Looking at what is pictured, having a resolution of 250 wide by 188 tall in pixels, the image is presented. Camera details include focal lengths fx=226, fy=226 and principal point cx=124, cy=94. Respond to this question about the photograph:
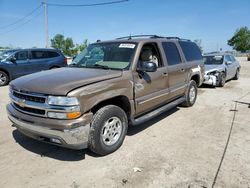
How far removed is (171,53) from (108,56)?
1713 mm

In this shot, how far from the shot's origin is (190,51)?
6.65 meters

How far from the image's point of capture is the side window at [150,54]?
4582 mm

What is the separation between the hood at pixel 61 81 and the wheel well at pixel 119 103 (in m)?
0.40

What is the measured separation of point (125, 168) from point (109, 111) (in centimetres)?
90

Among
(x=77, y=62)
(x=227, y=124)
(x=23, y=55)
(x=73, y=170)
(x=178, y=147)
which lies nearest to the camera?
(x=73, y=170)

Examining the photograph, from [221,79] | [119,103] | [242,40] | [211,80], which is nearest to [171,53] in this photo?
[119,103]

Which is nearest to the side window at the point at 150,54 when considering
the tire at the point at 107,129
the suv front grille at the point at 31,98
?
the tire at the point at 107,129

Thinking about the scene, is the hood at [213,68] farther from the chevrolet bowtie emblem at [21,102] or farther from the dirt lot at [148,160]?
the chevrolet bowtie emblem at [21,102]

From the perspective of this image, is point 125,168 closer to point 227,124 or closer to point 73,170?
point 73,170

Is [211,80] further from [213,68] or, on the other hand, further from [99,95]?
[99,95]

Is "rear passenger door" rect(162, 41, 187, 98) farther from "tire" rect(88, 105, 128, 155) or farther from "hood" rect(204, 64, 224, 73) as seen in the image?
"hood" rect(204, 64, 224, 73)

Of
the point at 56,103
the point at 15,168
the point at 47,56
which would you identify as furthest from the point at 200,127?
the point at 47,56

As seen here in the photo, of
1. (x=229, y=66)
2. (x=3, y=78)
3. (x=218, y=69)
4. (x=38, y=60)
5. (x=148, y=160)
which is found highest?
(x=38, y=60)

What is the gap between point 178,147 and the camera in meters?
4.07
